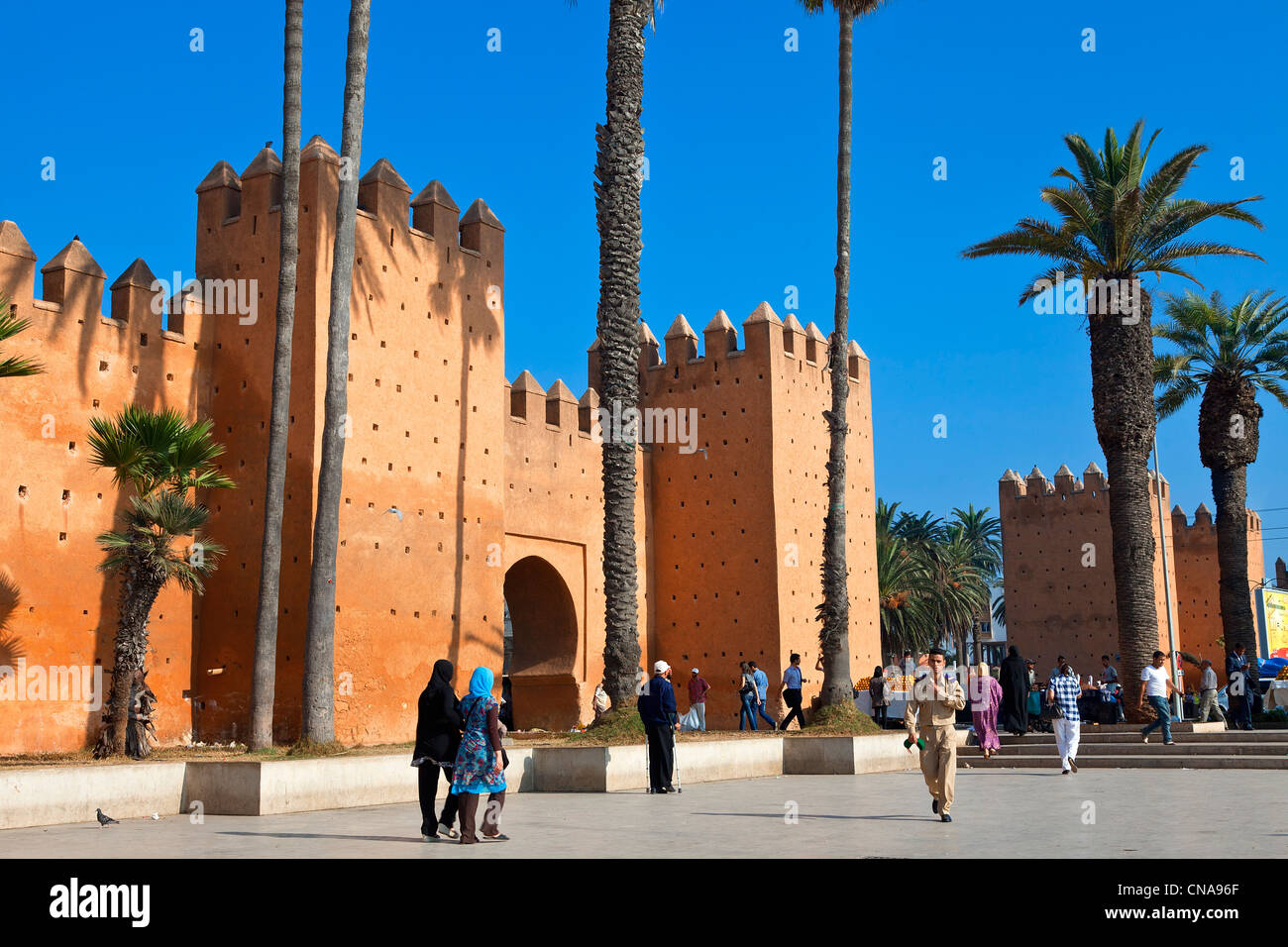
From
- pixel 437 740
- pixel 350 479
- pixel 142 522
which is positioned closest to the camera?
pixel 437 740

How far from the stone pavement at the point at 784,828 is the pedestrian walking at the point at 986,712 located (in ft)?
12.1

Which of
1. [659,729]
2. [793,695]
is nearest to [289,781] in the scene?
[659,729]

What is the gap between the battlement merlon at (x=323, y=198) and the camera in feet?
66.6

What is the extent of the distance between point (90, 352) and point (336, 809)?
9.75 metres

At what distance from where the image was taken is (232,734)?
19469 millimetres

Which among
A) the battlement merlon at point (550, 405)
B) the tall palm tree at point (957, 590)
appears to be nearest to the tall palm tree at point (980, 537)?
the tall palm tree at point (957, 590)

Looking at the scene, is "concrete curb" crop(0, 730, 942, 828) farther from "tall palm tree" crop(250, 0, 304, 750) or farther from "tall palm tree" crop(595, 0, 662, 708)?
"tall palm tree" crop(250, 0, 304, 750)

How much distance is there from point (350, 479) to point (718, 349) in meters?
11.4

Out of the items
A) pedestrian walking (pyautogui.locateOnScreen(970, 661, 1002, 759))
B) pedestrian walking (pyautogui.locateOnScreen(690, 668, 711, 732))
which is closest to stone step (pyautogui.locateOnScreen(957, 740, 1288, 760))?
pedestrian walking (pyautogui.locateOnScreen(970, 661, 1002, 759))

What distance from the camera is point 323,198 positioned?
66.2 ft

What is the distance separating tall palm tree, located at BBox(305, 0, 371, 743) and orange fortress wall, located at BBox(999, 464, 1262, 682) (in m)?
29.0

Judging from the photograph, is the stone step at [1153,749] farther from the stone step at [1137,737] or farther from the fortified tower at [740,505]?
the fortified tower at [740,505]

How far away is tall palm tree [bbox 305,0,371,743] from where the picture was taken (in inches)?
627

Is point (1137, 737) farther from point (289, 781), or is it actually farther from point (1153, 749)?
point (289, 781)
